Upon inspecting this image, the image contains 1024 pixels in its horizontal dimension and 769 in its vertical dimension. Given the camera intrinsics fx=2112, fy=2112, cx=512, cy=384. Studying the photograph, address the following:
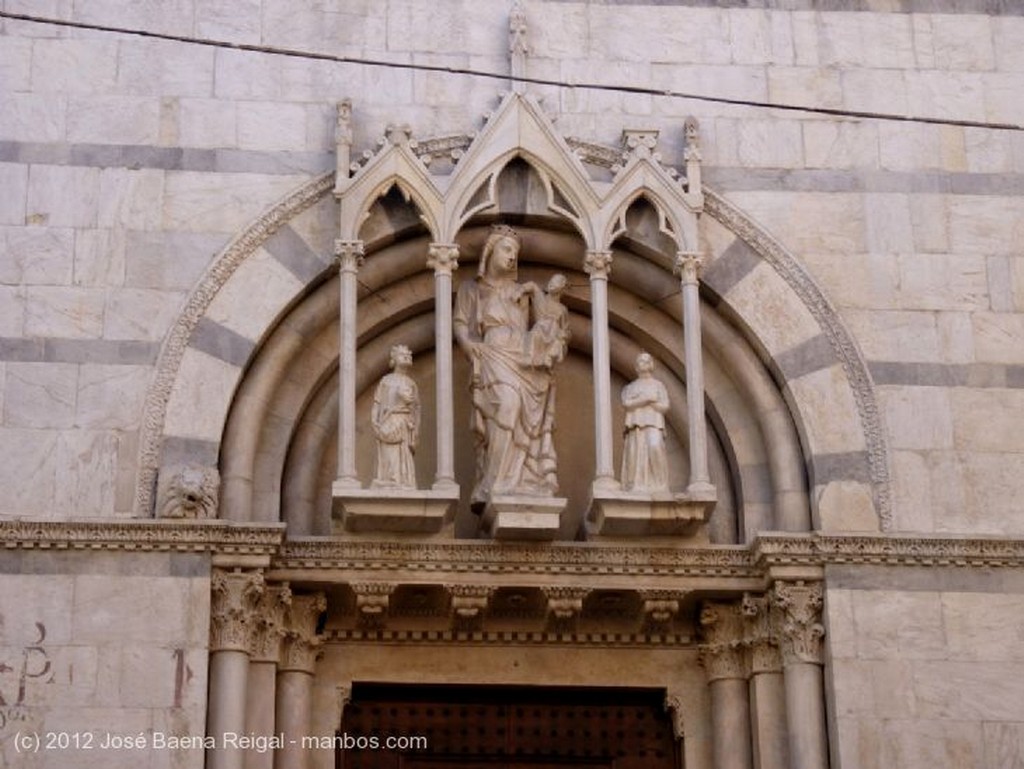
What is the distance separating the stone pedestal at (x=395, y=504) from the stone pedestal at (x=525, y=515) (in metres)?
0.28

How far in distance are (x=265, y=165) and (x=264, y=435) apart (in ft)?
5.88

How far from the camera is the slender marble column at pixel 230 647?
1256cm

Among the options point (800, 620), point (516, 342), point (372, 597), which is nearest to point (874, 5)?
point (516, 342)

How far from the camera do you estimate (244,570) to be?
12773 mm

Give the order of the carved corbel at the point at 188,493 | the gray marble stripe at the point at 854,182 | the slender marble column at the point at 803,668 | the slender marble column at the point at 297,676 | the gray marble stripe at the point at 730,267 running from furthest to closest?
the gray marble stripe at the point at 854,182
the gray marble stripe at the point at 730,267
the slender marble column at the point at 297,676
the slender marble column at the point at 803,668
the carved corbel at the point at 188,493

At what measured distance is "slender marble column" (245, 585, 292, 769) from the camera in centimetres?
1288

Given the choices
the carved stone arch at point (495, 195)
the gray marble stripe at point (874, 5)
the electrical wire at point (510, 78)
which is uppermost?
the gray marble stripe at point (874, 5)

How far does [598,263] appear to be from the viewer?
44.7 feet

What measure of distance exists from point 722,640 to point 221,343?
12.2ft

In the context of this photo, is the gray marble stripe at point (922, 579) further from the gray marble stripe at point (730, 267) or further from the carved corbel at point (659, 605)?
the gray marble stripe at point (730, 267)

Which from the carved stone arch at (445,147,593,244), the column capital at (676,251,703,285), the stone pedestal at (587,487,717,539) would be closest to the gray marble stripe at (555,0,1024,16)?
the carved stone arch at (445,147,593,244)

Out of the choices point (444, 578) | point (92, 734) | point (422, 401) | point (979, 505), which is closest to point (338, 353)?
point (422, 401)

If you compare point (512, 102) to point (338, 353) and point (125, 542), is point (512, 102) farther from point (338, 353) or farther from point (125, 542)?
point (125, 542)

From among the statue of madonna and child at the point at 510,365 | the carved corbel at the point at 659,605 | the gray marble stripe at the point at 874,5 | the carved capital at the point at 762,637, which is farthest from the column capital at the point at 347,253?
the carved capital at the point at 762,637
